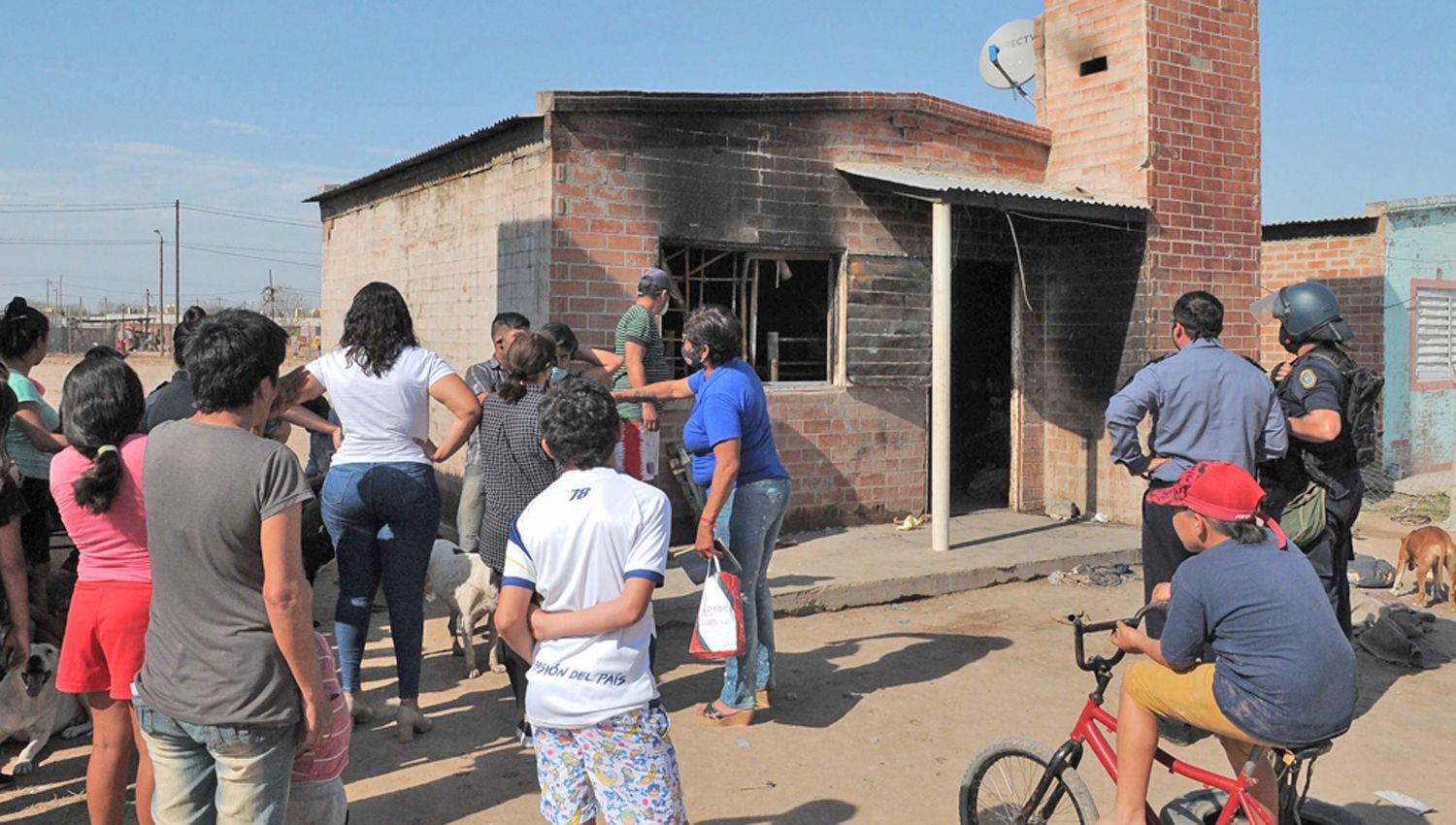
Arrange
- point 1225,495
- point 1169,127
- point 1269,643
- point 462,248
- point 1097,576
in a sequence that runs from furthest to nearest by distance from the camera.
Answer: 1. point 1169,127
2. point 462,248
3. point 1097,576
4. point 1225,495
5. point 1269,643

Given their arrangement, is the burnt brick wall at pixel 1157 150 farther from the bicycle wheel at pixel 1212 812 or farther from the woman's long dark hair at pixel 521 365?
the bicycle wheel at pixel 1212 812

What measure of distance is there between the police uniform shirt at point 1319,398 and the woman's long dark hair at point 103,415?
4508 millimetres

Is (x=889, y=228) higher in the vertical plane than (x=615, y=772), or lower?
higher

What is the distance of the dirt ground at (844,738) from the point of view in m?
3.97

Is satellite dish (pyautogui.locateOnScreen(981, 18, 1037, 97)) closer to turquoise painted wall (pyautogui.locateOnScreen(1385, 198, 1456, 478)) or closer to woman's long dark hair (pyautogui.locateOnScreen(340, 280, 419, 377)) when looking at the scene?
turquoise painted wall (pyautogui.locateOnScreen(1385, 198, 1456, 478))

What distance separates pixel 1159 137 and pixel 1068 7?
61.8 inches

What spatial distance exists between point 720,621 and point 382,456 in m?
1.54

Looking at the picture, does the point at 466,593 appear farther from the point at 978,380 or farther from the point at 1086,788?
the point at 978,380

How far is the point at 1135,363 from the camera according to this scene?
909 centimetres

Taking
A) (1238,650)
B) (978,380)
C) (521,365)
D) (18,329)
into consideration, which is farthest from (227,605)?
(978,380)

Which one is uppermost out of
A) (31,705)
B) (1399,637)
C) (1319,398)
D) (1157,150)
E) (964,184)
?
(1157,150)

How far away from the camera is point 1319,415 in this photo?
178 inches

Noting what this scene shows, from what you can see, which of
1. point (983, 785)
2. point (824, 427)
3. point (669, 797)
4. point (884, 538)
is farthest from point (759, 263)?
point (669, 797)

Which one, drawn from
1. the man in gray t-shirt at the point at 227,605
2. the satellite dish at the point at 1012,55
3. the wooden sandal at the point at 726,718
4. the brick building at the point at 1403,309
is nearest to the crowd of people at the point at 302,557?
the man in gray t-shirt at the point at 227,605
